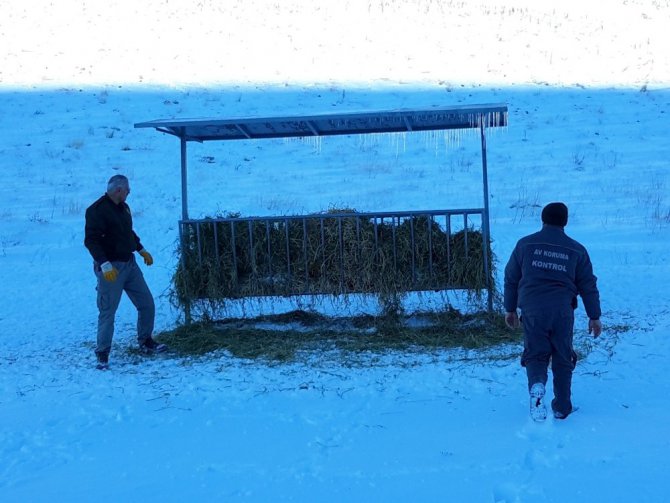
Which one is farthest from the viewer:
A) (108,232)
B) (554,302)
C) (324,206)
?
(324,206)

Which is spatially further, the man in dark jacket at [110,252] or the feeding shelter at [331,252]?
the feeding shelter at [331,252]

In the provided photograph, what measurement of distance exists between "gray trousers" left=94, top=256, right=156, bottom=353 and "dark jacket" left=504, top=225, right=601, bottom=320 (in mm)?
3927

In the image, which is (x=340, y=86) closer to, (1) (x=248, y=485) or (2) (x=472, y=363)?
(2) (x=472, y=363)

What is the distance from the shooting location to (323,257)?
7691 millimetres

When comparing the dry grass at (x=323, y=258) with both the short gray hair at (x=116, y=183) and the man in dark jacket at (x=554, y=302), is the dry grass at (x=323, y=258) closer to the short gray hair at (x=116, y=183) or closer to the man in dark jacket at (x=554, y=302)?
the short gray hair at (x=116, y=183)

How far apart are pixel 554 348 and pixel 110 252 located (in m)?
4.21

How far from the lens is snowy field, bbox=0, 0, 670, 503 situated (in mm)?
4141

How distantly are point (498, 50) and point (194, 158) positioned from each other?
14.4m

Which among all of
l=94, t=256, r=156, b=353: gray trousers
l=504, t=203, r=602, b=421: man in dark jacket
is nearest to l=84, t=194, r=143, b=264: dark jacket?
l=94, t=256, r=156, b=353: gray trousers

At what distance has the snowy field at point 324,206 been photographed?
4.14 meters

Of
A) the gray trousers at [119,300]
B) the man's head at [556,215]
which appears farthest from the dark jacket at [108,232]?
the man's head at [556,215]

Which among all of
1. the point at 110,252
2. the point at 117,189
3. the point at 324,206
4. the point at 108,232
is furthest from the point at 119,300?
the point at 324,206

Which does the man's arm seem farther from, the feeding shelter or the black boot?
the feeding shelter

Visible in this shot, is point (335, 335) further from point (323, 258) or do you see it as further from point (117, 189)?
point (117, 189)
